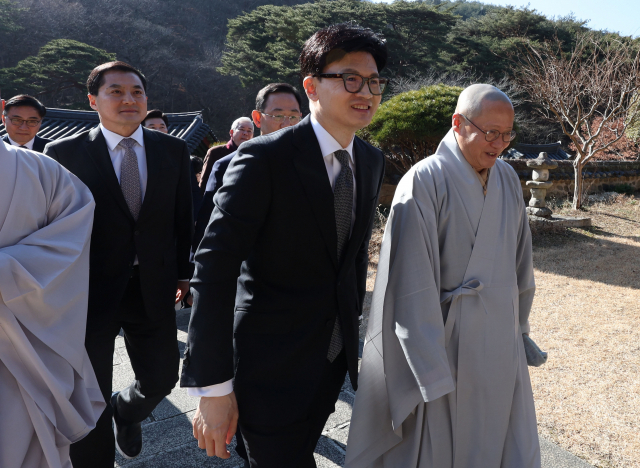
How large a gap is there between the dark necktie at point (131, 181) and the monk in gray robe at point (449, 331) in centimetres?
121

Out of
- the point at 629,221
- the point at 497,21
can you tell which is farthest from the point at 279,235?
the point at 497,21

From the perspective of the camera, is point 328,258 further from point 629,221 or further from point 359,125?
point 629,221

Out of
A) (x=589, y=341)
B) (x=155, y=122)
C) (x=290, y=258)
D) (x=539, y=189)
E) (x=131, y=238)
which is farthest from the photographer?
(x=539, y=189)

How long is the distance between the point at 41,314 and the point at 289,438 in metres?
0.92

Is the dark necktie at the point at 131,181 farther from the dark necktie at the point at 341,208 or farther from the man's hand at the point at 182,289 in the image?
the dark necktie at the point at 341,208

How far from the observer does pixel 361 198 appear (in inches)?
71.7

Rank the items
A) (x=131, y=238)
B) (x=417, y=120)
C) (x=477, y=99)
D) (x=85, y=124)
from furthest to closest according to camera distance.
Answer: (x=85, y=124) < (x=417, y=120) < (x=131, y=238) < (x=477, y=99)

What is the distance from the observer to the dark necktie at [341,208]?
1748mm

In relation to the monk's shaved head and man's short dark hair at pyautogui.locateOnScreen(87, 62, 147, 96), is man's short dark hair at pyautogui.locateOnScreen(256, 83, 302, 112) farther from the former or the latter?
the monk's shaved head

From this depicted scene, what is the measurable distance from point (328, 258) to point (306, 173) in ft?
0.96

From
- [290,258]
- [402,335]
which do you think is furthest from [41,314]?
[402,335]

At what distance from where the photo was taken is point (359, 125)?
173cm

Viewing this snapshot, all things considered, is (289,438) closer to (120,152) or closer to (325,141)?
(325,141)

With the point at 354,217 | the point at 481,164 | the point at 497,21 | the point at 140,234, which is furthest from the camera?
the point at 497,21
